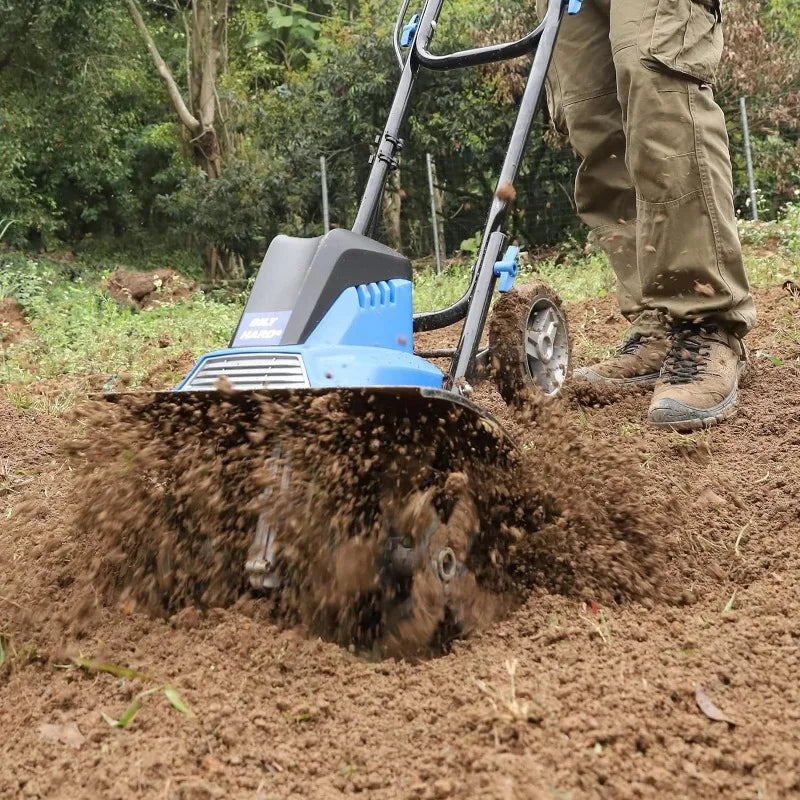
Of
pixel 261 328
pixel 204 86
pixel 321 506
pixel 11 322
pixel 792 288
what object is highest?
pixel 204 86

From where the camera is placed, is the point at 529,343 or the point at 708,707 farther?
the point at 529,343

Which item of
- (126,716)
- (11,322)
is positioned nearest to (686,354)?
(126,716)

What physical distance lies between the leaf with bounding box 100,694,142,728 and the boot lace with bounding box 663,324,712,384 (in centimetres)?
182

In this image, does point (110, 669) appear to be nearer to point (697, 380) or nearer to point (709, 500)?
point (709, 500)

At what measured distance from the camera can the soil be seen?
3.70ft

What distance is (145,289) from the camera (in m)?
7.33

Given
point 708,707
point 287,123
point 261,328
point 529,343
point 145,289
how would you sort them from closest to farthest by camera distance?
point 708,707, point 261,328, point 529,343, point 145,289, point 287,123

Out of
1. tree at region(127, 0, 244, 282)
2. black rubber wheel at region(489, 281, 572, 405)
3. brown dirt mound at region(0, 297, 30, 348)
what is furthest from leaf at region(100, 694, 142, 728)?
tree at region(127, 0, 244, 282)

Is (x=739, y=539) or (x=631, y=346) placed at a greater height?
(x=631, y=346)

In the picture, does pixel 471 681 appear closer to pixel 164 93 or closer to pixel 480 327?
pixel 480 327

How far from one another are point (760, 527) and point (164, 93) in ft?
59.4

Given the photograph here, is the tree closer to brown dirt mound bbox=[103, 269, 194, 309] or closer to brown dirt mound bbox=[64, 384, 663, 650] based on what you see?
brown dirt mound bbox=[103, 269, 194, 309]

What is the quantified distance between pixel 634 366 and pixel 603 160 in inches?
27.1

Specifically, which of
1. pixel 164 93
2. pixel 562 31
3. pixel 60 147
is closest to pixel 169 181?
pixel 164 93
